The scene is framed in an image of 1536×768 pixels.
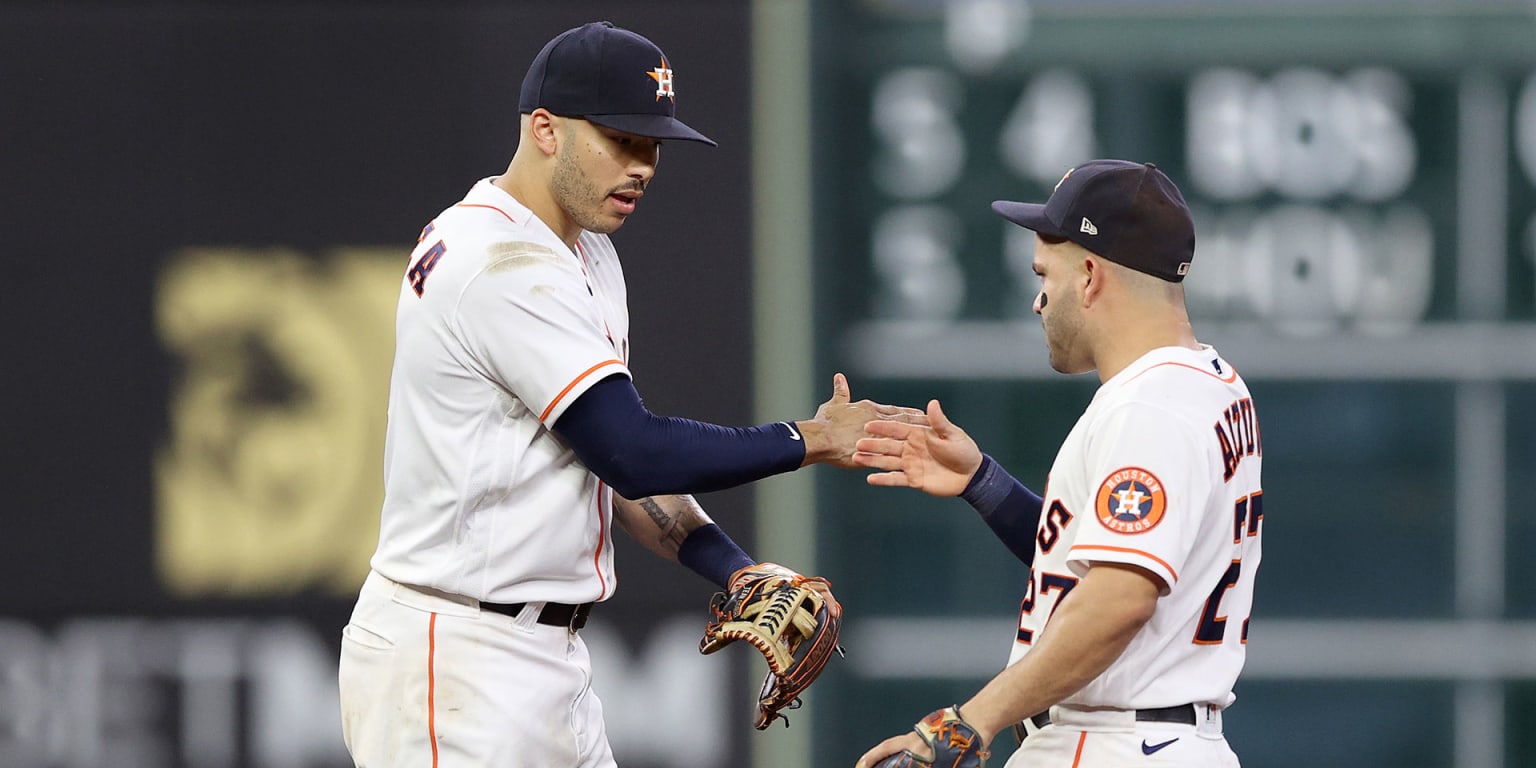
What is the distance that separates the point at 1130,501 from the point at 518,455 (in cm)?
98

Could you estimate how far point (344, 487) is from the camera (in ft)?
19.5

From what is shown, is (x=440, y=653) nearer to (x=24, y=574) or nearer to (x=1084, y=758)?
(x=1084, y=758)

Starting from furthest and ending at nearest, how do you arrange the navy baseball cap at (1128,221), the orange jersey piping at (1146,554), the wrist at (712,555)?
1. the wrist at (712,555)
2. the navy baseball cap at (1128,221)
3. the orange jersey piping at (1146,554)

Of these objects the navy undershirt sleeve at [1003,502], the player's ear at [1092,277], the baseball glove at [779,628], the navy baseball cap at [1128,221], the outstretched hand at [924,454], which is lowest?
the baseball glove at [779,628]

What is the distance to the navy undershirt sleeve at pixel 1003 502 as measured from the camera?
132 inches

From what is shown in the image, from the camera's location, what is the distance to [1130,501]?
9.12 feet

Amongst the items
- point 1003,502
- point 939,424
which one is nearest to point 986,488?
point 1003,502

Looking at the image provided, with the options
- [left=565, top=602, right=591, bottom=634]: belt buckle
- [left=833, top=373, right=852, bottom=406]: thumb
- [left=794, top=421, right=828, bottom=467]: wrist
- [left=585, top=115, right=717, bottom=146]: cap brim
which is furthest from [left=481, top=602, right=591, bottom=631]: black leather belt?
[left=585, top=115, right=717, bottom=146]: cap brim

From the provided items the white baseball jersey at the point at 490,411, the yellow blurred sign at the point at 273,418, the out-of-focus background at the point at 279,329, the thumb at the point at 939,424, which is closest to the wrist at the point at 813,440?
the thumb at the point at 939,424

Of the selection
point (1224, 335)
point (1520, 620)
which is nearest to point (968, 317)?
point (1224, 335)

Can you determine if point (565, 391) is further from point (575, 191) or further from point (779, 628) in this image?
point (779, 628)

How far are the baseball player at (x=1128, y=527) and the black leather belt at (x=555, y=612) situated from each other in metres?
0.64

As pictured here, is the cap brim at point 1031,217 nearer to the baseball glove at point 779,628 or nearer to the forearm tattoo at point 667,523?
the baseball glove at point 779,628

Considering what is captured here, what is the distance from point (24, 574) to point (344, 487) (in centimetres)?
102
